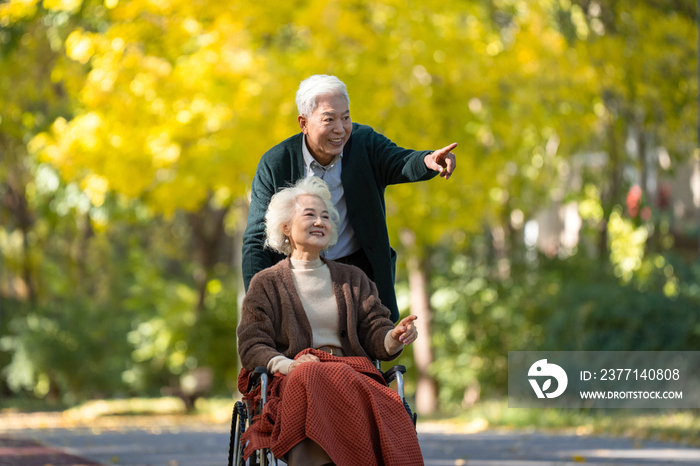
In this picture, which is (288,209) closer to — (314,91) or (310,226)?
A: (310,226)

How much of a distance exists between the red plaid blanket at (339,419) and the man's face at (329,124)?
36.2 inches

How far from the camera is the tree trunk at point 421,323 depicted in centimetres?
1205

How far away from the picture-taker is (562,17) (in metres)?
9.45

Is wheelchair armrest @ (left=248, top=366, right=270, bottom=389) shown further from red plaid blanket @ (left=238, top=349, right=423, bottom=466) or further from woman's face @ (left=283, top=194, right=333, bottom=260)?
woman's face @ (left=283, top=194, right=333, bottom=260)

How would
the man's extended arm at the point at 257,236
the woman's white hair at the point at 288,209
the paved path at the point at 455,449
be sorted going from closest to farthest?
the woman's white hair at the point at 288,209
the man's extended arm at the point at 257,236
the paved path at the point at 455,449

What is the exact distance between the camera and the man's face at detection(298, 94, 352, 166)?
11.5ft

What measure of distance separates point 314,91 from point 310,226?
0.54 metres

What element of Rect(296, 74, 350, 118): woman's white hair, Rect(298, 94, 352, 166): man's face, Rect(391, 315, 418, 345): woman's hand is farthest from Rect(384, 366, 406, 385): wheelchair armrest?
Rect(296, 74, 350, 118): woman's white hair

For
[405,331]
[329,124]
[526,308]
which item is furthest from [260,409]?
[526,308]

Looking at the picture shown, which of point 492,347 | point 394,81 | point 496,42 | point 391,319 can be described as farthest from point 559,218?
point 391,319


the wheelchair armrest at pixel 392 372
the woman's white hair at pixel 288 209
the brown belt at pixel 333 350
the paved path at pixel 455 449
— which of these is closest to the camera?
the wheelchair armrest at pixel 392 372

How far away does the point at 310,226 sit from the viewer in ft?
11.3

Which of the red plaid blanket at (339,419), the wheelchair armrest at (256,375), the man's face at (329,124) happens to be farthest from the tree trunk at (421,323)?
the red plaid blanket at (339,419)

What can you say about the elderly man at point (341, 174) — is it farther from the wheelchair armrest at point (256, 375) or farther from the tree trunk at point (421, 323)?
the tree trunk at point (421, 323)
